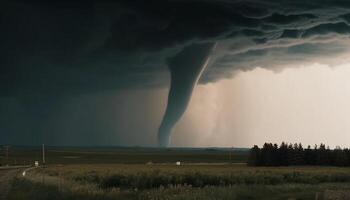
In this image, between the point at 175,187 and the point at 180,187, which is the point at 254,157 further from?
the point at 175,187

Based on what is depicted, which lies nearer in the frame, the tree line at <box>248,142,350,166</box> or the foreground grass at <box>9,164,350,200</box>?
the foreground grass at <box>9,164,350,200</box>

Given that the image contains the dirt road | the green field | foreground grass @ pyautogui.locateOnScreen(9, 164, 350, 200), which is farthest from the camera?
the dirt road

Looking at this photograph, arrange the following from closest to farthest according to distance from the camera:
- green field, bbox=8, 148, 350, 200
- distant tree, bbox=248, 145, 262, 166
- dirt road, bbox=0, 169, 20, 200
→ green field, bbox=8, 148, 350, 200, dirt road, bbox=0, 169, 20, 200, distant tree, bbox=248, 145, 262, 166

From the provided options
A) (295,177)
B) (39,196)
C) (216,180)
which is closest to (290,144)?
(295,177)

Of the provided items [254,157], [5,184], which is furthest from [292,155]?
[5,184]

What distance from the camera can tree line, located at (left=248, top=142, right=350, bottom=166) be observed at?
139 m

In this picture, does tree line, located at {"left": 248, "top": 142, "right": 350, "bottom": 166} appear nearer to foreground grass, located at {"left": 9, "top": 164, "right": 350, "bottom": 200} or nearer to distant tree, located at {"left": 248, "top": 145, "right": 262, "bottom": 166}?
distant tree, located at {"left": 248, "top": 145, "right": 262, "bottom": 166}

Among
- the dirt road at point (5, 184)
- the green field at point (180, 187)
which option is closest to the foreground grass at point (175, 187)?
the green field at point (180, 187)

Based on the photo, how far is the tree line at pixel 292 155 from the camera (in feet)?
456

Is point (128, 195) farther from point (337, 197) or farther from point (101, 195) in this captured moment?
point (337, 197)

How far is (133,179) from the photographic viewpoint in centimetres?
5688

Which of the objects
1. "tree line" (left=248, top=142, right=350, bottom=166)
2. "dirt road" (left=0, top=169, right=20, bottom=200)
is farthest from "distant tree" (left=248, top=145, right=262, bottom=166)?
"dirt road" (left=0, top=169, right=20, bottom=200)

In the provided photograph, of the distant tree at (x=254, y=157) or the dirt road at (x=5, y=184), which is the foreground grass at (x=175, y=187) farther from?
the distant tree at (x=254, y=157)

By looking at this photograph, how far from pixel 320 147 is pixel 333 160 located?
5.68 meters
